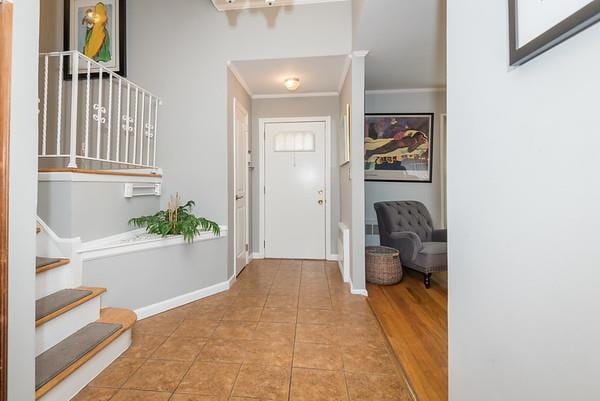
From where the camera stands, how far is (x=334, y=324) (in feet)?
7.55

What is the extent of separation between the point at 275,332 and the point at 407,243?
185 cm

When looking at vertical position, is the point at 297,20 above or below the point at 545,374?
above

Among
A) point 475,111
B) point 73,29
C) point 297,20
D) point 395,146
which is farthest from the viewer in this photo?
point 395,146

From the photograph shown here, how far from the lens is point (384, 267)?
318 cm

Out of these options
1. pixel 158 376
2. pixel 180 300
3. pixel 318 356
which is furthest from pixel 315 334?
pixel 180 300

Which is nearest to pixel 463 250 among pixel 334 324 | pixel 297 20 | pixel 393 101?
pixel 334 324

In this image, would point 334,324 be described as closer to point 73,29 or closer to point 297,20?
point 297,20

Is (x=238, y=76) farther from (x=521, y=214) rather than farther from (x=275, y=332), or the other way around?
(x=521, y=214)

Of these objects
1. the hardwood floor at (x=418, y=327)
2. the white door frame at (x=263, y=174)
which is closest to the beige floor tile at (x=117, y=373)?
the hardwood floor at (x=418, y=327)

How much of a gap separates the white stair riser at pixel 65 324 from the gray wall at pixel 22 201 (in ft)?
1.50

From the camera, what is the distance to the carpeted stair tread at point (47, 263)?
5.70 ft

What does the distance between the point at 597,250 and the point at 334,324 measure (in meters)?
2.06

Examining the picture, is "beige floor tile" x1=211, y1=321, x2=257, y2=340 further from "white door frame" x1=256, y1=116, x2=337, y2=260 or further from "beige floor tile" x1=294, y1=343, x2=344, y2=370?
"white door frame" x1=256, y1=116, x2=337, y2=260

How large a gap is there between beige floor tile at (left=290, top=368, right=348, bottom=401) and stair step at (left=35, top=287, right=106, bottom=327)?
1.38 m
